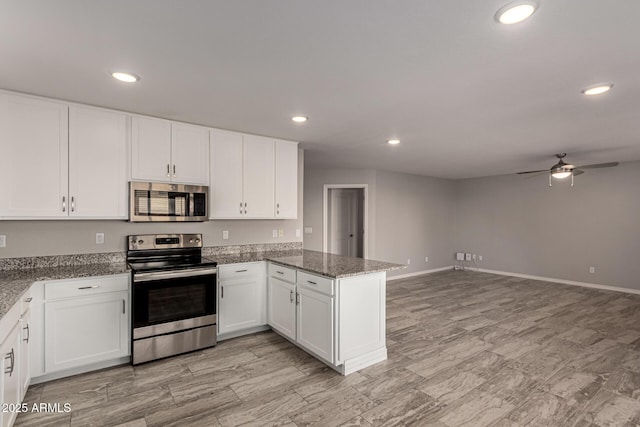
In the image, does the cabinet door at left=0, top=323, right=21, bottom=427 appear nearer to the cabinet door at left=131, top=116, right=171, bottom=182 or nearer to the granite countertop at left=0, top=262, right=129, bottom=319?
the granite countertop at left=0, top=262, right=129, bottom=319

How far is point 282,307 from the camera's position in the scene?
3471mm

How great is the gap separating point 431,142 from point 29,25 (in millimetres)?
3989

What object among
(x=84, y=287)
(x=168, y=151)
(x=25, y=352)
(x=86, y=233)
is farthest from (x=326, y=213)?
(x=25, y=352)

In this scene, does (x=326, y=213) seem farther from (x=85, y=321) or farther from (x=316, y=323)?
(x=85, y=321)

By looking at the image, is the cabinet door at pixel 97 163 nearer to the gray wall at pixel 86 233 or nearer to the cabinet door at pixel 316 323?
the gray wall at pixel 86 233

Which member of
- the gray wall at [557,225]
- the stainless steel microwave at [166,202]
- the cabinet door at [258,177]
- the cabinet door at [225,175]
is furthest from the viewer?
the gray wall at [557,225]

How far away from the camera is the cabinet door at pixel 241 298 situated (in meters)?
3.45

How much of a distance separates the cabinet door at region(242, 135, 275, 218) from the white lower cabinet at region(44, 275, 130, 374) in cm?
156

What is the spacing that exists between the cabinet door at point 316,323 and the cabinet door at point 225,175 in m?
1.31

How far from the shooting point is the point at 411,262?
743 centimetres

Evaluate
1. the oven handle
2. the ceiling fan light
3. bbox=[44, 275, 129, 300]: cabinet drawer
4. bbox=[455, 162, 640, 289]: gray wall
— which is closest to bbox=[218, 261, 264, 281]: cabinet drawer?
the oven handle

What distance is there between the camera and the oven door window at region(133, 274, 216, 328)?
2.90m

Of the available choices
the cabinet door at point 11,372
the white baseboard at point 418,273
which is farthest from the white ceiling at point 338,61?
Result: the white baseboard at point 418,273

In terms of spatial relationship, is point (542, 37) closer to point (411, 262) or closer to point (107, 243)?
point (107, 243)
